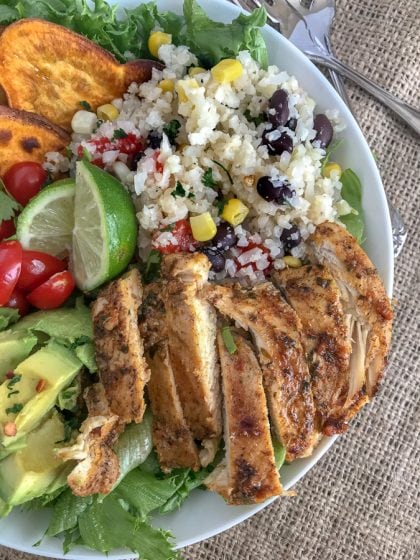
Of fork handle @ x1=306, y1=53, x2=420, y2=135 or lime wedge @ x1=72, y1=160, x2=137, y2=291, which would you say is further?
fork handle @ x1=306, y1=53, x2=420, y2=135

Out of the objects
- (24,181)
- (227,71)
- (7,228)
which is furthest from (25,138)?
(227,71)

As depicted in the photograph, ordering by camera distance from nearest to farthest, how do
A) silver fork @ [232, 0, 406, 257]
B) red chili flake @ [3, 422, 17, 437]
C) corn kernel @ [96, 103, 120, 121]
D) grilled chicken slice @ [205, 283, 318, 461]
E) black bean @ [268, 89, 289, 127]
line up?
red chili flake @ [3, 422, 17, 437], grilled chicken slice @ [205, 283, 318, 461], black bean @ [268, 89, 289, 127], corn kernel @ [96, 103, 120, 121], silver fork @ [232, 0, 406, 257]

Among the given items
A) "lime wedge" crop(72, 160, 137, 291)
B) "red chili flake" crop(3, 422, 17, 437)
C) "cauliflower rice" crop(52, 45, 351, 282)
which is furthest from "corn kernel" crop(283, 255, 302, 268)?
"red chili flake" crop(3, 422, 17, 437)

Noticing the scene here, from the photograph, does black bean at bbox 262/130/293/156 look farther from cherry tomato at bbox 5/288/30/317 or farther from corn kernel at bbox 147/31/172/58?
cherry tomato at bbox 5/288/30/317

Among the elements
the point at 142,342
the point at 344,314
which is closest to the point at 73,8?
the point at 142,342

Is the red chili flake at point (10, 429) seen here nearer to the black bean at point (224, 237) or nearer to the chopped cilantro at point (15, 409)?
the chopped cilantro at point (15, 409)

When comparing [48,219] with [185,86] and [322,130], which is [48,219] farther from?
[322,130]

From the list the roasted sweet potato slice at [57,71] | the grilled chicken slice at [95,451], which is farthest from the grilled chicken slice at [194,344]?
the roasted sweet potato slice at [57,71]
